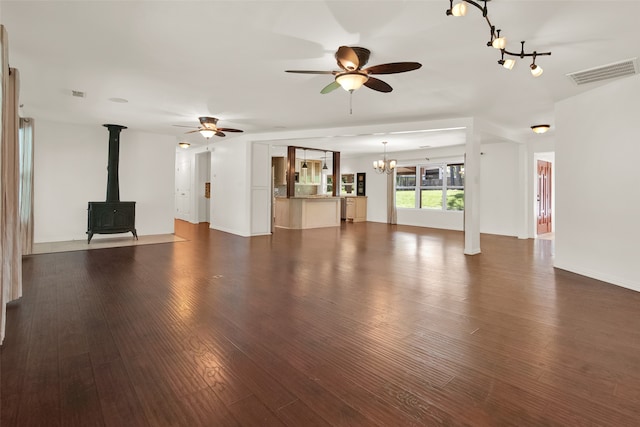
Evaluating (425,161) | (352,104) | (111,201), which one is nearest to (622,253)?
(352,104)

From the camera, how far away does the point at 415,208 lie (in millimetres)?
11156

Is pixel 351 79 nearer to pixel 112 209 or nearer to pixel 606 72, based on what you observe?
pixel 606 72

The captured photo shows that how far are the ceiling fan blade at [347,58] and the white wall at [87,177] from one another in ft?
22.5

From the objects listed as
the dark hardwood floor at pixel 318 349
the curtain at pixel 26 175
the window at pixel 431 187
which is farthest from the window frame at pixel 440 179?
the curtain at pixel 26 175

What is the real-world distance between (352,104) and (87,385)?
485cm

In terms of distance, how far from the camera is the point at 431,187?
425 inches

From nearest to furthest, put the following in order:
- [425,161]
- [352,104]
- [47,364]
→ 1. [47,364]
2. [352,104]
3. [425,161]

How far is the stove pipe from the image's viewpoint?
7152mm

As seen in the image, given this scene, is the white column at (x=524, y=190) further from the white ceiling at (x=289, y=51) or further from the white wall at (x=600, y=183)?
the white wall at (x=600, y=183)

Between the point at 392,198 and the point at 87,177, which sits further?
the point at 392,198

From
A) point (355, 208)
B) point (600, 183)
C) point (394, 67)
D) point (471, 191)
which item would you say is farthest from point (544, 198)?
point (394, 67)

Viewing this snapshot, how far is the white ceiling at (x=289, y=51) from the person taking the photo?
8.54ft

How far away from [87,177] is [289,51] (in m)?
6.60

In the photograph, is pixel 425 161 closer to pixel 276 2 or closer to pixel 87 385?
pixel 276 2
